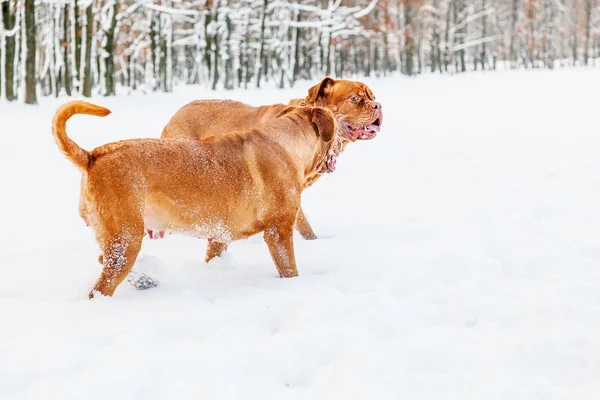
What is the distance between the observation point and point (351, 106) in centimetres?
634

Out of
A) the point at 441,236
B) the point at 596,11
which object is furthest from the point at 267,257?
the point at 596,11

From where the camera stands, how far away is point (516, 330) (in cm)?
363

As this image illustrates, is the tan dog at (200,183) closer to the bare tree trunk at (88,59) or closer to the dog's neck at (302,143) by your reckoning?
the dog's neck at (302,143)

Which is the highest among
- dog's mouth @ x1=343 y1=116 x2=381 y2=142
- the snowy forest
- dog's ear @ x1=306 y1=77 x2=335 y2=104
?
the snowy forest

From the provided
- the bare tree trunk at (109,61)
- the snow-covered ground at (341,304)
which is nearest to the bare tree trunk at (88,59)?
the bare tree trunk at (109,61)

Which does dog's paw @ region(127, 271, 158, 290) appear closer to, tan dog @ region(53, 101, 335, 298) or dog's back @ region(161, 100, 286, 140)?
tan dog @ region(53, 101, 335, 298)

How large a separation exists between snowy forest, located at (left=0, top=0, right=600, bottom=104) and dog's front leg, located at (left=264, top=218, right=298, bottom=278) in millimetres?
18080

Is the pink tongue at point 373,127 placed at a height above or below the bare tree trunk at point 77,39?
below

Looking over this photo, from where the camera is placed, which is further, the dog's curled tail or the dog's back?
the dog's back

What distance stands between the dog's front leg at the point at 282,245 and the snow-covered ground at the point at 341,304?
0.14 meters

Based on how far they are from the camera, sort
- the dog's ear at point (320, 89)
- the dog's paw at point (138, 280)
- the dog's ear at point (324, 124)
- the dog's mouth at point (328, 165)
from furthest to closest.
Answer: the dog's ear at point (320, 89), the dog's mouth at point (328, 165), the dog's ear at point (324, 124), the dog's paw at point (138, 280)

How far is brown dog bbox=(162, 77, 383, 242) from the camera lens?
20.8 ft

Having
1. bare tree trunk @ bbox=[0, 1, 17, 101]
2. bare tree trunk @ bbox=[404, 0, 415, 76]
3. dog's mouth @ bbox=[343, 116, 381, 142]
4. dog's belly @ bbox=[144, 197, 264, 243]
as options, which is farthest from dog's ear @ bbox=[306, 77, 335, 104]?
bare tree trunk @ bbox=[404, 0, 415, 76]

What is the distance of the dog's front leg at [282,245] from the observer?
15.2 ft
